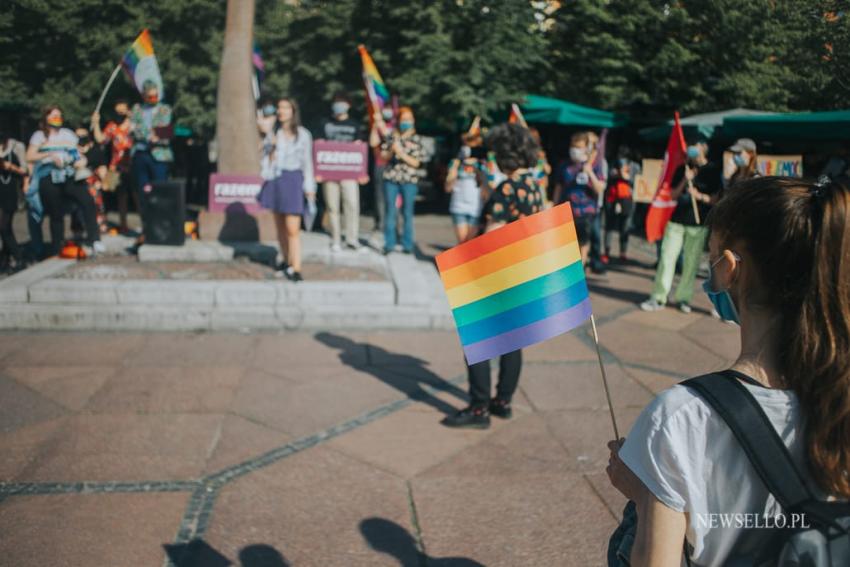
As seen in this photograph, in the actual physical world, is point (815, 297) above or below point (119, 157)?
below

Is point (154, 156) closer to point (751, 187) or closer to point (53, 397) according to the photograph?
point (53, 397)

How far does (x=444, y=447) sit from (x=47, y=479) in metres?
2.16

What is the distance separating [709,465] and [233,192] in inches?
338

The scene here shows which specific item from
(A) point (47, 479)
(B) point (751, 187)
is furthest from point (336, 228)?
(B) point (751, 187)

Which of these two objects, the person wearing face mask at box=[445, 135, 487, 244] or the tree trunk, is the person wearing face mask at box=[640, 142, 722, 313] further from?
the tree trunk

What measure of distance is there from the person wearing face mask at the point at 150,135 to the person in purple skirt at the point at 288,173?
324 centimetres

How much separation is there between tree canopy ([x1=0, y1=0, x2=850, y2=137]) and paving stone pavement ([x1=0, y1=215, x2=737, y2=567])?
84.5 inches

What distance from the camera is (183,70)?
1642cm

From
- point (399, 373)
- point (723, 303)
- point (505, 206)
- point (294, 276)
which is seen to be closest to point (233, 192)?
point (294, 276)

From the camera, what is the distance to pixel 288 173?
284 inches

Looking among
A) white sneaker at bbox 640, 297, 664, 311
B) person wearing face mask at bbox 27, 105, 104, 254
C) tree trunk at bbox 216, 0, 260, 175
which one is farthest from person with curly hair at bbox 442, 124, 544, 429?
tree trunk at bbox 216, 0, 260, 175

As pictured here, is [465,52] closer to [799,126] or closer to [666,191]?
[666,191]

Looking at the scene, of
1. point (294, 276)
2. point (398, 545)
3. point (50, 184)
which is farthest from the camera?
point (50, 184)

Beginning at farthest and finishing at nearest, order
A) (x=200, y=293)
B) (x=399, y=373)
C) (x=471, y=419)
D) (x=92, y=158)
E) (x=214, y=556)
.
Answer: (x=92, y=158) < (x=200, y=293) < (x=399, y=373) < (x=471, y=419) < (x=214, y=556)
